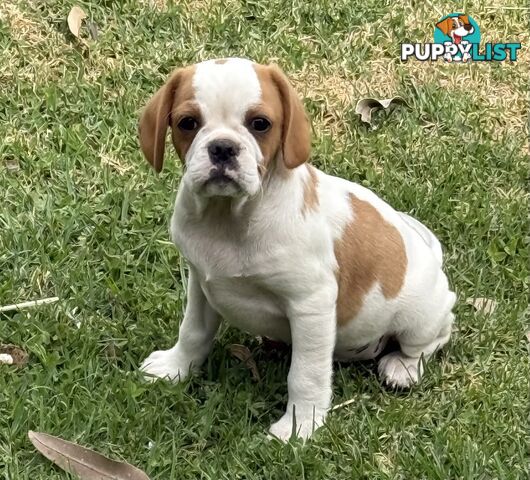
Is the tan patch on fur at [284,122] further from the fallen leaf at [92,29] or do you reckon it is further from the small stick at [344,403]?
the fallen leaf at [92,29]

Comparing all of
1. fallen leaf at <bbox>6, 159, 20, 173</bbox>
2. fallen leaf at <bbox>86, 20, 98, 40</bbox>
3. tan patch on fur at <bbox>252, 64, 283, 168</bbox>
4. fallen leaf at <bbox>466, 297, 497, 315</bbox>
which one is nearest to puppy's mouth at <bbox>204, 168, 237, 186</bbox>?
tan patch on fur at <bbox>252, 64, 283, 168</bbox>

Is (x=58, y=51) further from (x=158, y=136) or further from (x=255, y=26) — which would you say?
(x=158, y=136)

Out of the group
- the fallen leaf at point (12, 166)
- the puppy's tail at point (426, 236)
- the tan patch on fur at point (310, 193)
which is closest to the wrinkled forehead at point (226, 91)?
the tan patch on fur at point (310, 193)

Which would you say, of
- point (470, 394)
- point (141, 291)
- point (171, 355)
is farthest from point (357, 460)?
point (141, 291)

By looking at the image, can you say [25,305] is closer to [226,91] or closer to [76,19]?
[226,91]

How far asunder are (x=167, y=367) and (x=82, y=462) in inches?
28.6

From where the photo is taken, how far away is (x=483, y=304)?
5.22 metres

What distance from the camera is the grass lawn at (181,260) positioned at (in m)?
4.30

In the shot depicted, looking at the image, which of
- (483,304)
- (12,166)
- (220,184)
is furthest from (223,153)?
(12,166)

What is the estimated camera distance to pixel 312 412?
14.3ft

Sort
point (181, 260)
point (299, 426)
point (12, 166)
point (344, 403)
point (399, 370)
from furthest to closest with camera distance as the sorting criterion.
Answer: point (12, 166)
point (181, 260)
point (399, 370)
point (344, 403)
point (299, 426)

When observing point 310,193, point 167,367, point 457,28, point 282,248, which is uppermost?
point 310,193

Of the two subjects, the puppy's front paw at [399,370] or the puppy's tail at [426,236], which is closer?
the puppy's front paw at [399,370]

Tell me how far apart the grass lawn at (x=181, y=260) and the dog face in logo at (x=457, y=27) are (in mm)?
96
